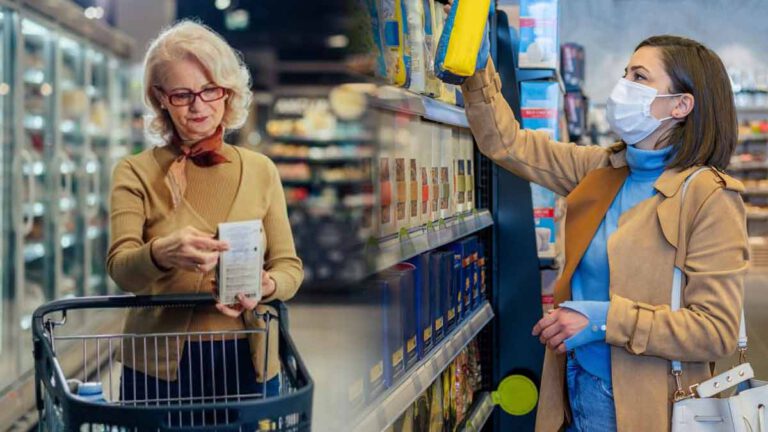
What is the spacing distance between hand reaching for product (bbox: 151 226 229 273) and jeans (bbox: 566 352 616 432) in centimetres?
111

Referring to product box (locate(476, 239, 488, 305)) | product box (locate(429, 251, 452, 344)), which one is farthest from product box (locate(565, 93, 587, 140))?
product box (locate(429, 251, 452, 344))

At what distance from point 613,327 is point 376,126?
723mm

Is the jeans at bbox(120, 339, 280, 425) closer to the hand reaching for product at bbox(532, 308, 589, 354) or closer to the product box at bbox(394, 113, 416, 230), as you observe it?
the product box at bbox(394, 113, 416, 230)

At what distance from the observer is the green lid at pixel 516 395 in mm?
3609

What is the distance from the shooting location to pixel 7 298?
4.73 meters

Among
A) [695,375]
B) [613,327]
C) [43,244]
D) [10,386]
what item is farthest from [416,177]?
[43,244]

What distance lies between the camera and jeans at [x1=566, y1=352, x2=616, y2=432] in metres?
2.20

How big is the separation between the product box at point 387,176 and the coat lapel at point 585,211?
0.48 m

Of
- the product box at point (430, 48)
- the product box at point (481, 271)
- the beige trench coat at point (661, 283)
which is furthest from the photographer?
the product box at point (481, 271)

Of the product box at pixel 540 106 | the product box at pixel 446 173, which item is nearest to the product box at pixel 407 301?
the product box at pixel 446 173

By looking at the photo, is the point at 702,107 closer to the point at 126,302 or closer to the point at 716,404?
the point at 716,404

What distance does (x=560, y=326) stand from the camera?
2.13 meters

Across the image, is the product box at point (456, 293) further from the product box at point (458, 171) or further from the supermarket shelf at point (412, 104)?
the supermarket shelf at point (412, 104)

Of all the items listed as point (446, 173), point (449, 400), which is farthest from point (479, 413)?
point (446, 173)
